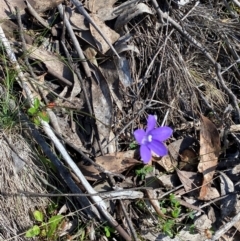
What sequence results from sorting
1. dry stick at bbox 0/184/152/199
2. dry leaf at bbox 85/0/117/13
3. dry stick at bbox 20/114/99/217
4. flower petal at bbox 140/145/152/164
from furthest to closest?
dry leaf at bbox 85/0/117/13 < dry stick at bbox 20/114/99/217 < dry stick at bbox 0/184/152/199 < flower petal at bbox 140/145/152/164

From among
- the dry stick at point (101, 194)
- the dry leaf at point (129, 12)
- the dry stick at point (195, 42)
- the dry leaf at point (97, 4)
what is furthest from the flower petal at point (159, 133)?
the dry leaf at point (97, 4)

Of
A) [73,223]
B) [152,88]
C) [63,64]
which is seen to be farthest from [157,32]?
[73,223]

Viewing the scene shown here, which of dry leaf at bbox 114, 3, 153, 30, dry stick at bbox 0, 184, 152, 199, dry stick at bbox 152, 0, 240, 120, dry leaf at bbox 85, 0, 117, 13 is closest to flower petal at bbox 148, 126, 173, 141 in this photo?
dry stick at bbox 0, 184, 152, 199

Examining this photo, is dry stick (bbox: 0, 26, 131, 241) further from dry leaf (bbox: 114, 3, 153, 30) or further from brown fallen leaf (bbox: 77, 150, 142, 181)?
dry leaf (bbox: 114, 3, 153, 30)

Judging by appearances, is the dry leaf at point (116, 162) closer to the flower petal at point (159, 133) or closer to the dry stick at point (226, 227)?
the flower petal at point (159, 133)

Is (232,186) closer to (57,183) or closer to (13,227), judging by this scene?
(57,183)

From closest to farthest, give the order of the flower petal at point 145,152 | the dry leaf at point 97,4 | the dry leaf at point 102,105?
the flower petal at point 145,152 → the dry leaf at point 102,105 → the dry leaf at point 97,4

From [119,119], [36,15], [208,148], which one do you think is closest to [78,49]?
[36,15]
